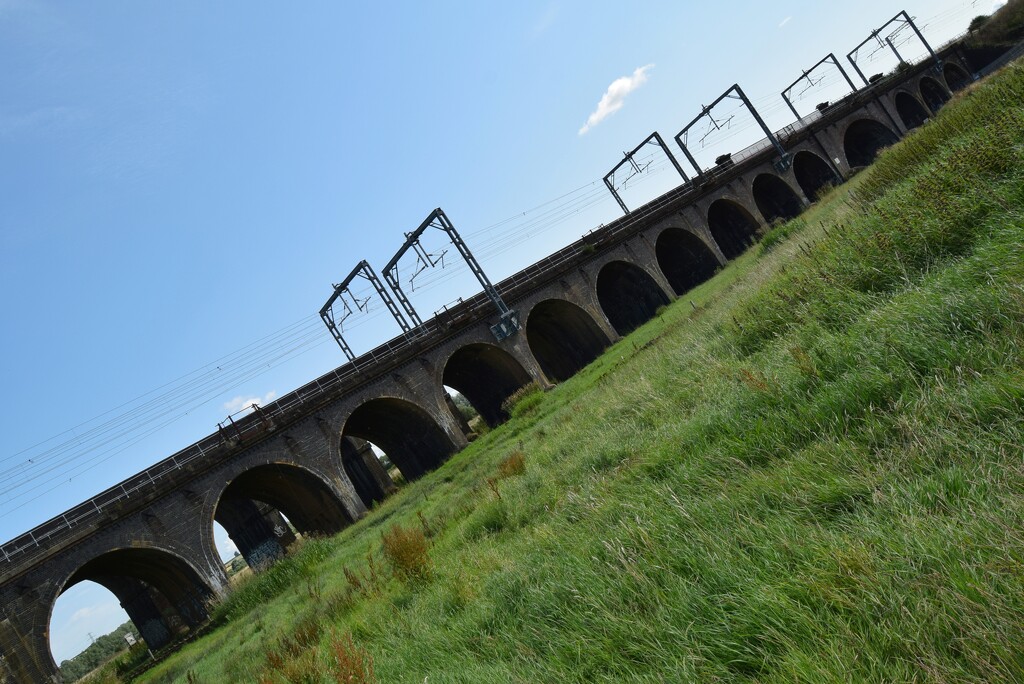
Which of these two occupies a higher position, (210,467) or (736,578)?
(210,467)

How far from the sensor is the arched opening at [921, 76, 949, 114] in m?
52.7

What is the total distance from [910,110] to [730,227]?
88.8 feet

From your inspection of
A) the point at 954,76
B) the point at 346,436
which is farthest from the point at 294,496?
the point at 954,76

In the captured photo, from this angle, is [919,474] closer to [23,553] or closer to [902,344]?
[902,344]

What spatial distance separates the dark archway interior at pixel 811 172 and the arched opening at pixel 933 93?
1800 cm

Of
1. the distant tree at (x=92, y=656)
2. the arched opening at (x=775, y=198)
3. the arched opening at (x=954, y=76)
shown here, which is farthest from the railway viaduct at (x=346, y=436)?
the distant tree at (x=92, y=656)

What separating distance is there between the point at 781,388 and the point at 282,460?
19281mm

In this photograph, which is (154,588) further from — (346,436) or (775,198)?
(775,198)

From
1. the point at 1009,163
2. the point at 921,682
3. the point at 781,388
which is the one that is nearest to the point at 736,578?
the point at 921,682

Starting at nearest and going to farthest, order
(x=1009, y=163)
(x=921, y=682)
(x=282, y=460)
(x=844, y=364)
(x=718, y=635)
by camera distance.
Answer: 1. (x=921, y=682)
2. (x=718, y=635)
3. (x=844, y=364)
4. (x=1009, y=163)
5. (x=282, y=460)

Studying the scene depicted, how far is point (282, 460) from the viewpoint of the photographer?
19.9m

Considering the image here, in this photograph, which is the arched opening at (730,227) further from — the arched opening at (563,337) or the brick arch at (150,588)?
the brick arch at (150,588)

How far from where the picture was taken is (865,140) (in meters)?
49.4

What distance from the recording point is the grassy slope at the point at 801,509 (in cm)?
185
